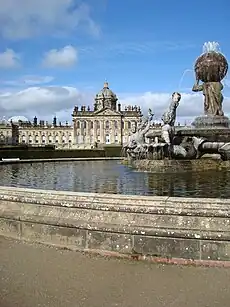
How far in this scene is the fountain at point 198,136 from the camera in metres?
11.8

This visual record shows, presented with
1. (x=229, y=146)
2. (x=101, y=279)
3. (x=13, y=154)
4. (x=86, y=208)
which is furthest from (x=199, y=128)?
(x=13, y=154)

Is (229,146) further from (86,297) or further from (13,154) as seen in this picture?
(13,154)

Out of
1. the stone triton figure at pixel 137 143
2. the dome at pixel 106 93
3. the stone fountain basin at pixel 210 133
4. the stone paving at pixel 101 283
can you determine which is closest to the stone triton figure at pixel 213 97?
the stone fountain basin at pixel 210 133

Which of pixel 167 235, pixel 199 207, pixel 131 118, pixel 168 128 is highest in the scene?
pixel 131 118

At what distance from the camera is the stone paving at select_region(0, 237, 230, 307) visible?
3461 millimetres

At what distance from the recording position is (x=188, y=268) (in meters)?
4.19

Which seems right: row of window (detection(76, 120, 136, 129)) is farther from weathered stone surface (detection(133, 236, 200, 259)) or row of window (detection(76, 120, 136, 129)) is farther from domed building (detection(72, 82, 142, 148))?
weathered stone surface (detection(133, 236, 200, 259))

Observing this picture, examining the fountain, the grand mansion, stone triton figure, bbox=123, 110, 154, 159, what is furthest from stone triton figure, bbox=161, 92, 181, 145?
the grand mansion

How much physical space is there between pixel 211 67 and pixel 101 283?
1186 cm

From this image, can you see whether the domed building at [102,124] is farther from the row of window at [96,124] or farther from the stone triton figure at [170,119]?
the stone triton figure at [170,119]

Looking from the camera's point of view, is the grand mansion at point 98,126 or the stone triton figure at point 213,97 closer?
the stone triton figure at point 213,97

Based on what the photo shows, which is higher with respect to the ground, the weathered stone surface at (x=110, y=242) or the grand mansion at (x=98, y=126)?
the grand mansion at (x=98, y=126)

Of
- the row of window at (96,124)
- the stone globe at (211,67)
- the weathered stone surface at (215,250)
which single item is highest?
the row of window at (96,124)

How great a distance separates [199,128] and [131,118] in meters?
111
